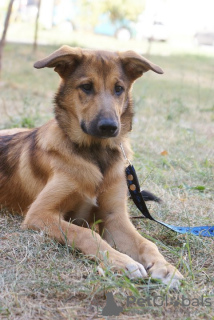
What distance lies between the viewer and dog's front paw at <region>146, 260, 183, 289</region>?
2.73 m

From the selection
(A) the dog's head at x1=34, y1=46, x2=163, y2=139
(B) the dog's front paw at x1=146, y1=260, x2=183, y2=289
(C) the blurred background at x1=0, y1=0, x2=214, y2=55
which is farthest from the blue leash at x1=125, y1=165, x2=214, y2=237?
(C) the blurred background at x1=0, y1=0, x2=214, y2=55

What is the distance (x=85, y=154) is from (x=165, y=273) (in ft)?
4.23

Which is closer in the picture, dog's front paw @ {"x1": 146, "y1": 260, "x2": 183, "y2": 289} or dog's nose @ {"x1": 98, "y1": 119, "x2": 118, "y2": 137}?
dog's front paw @ {"x1": 146, "y1": 260, "x2": 183, "y2": 289}

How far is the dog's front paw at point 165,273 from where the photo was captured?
2727 millimetres

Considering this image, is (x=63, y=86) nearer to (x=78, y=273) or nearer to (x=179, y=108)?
(x=78, y=273)

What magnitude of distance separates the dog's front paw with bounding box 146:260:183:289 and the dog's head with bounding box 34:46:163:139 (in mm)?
1067

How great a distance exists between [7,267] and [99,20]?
31.8m

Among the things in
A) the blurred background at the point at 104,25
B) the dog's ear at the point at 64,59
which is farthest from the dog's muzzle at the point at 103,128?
the blurred background at the point at 104,25

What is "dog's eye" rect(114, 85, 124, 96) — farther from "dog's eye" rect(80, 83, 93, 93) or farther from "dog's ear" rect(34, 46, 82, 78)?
"dog's ear" rect(34, 46, 82, 78)

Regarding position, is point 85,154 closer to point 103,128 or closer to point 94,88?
point 103,128

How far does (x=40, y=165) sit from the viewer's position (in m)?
3.88

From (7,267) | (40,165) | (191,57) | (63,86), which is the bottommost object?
(191,57)

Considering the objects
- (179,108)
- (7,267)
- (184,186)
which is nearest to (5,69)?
(179,108)

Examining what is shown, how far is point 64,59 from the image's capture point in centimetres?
365
